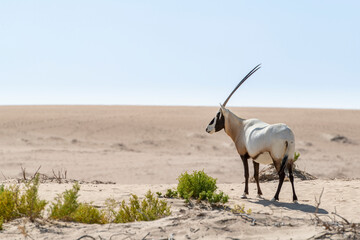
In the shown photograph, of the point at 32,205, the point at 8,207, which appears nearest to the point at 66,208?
the point at 32,205

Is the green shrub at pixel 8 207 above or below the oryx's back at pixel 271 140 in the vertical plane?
below

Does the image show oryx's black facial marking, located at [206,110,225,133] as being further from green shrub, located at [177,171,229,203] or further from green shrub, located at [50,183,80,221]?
green shrub, located at [50,183,80,221]

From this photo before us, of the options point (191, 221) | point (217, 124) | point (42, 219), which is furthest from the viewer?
point (217, 124)

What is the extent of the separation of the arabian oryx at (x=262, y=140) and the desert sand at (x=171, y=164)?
2.84ft

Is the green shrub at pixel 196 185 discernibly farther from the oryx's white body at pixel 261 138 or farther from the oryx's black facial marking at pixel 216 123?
the oryx's black facial marking at pixel 216 123

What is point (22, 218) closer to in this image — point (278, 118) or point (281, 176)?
point (281, 176)

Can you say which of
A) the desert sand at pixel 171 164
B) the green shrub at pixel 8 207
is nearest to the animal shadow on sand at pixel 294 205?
the desert sand at pixel 171 164

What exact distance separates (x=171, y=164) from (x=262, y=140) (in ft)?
40.7

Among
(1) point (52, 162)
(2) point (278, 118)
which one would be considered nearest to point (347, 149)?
(2) point (278, 118)

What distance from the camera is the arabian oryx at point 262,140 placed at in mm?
9344

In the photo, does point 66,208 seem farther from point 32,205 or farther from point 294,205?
point 294,205

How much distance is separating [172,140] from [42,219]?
924 inches

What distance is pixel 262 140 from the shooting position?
9586 millimetres

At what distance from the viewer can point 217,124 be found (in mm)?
10875
